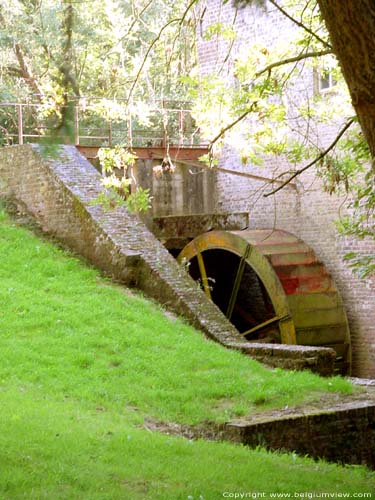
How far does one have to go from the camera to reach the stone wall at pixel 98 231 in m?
13.3

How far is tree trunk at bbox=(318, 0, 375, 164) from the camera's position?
4746 millimetres

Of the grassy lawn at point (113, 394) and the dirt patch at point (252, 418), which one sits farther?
the dirt patch at point (252, 418)

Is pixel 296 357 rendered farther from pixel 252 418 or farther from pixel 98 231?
pixel 98 231

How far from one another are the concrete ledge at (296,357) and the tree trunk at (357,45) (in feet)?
23.0

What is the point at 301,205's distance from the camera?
55.6 ft

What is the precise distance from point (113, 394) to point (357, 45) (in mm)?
6246

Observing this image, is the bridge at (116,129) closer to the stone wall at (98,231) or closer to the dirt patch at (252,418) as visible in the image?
the stone wall at (98,231)

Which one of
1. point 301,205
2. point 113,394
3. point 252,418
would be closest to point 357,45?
point 252,418

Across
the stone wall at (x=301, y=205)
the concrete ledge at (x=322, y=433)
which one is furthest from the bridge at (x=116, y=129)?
the concrete ledge at (x=322, y=433)

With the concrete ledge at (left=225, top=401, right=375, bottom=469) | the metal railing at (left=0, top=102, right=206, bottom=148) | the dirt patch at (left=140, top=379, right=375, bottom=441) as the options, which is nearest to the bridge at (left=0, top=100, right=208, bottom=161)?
the metal railing at (left=0, top=102, right=206, bottom=148)

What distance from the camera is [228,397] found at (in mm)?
10391

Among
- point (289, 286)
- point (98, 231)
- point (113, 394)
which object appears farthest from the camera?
point (289, 286)

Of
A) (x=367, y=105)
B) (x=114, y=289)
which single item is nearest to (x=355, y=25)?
(x=367, y=105)

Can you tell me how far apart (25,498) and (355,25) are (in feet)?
12.3
